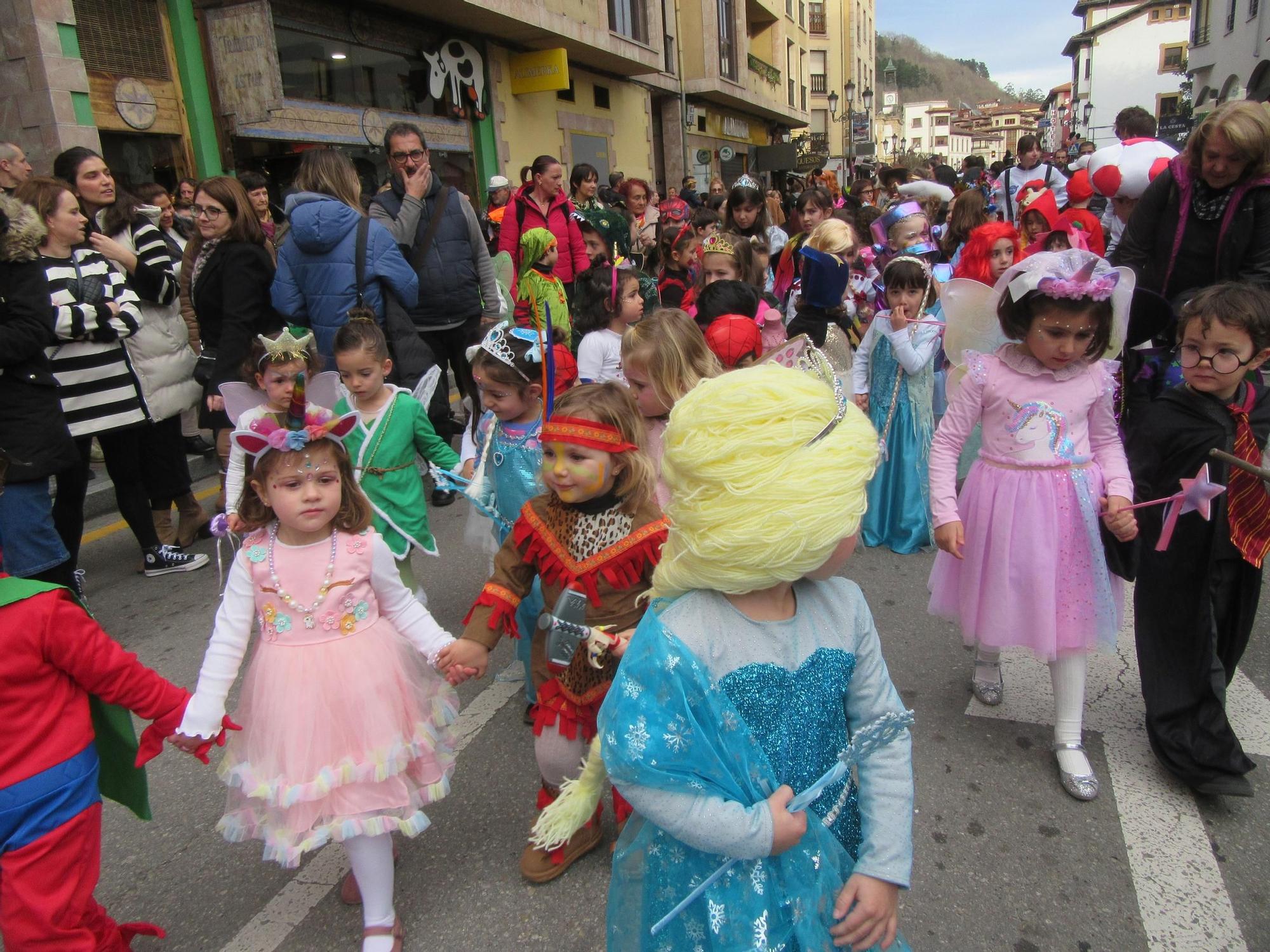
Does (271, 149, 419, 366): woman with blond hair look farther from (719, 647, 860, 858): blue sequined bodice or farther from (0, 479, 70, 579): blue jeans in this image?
(719, 647, 860, 858): blue sequined bodice

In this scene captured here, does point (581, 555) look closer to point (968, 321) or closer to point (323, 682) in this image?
point (323, 682)

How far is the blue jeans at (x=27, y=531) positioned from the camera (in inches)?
150

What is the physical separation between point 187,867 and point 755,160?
3338 centimetres

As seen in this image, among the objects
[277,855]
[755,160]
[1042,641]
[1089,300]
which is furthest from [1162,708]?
[755,160]

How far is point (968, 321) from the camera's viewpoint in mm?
3143

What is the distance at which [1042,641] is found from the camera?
110 inches

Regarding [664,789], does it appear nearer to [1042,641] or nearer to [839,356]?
[1042,641]

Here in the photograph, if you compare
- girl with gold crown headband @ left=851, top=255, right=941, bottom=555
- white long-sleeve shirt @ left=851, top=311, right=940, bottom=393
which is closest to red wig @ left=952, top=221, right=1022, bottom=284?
girl with gold crown headband @ left=851, top=255, right=941, bottom=555

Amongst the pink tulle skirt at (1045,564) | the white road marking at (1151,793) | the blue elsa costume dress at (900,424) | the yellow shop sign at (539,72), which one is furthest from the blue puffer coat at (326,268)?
the yellow shop sign at (539,72)

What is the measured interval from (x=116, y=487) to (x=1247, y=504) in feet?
17.3

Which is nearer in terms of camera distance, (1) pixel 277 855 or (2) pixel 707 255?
(1) pixel 277 855

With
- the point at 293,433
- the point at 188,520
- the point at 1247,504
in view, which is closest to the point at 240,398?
the point at 293,433

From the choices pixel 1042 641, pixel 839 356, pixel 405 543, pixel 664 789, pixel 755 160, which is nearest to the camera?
pixel 664 789

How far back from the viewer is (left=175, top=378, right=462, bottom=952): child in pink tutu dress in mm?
2064
